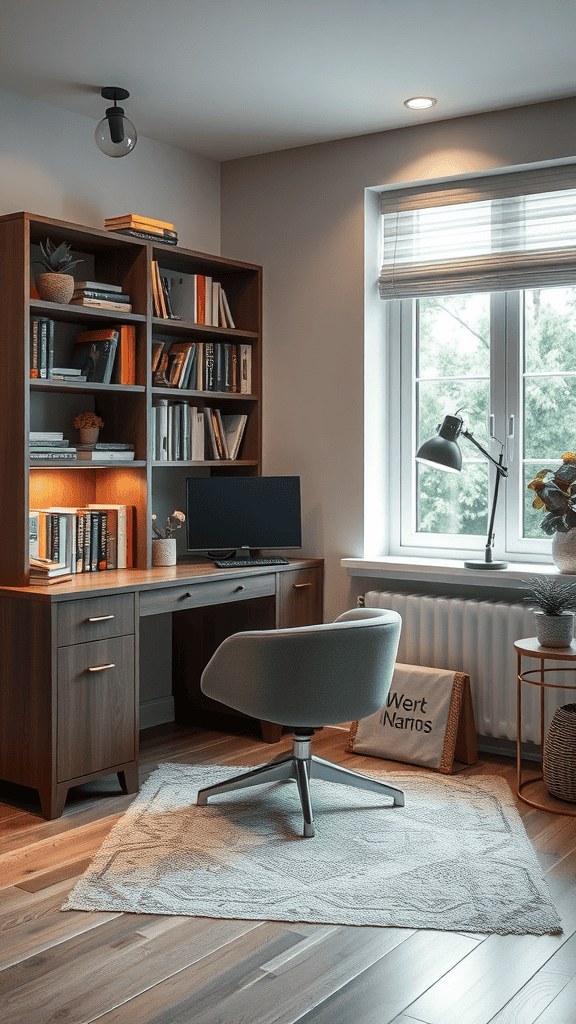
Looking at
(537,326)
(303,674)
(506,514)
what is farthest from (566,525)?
(303,674)

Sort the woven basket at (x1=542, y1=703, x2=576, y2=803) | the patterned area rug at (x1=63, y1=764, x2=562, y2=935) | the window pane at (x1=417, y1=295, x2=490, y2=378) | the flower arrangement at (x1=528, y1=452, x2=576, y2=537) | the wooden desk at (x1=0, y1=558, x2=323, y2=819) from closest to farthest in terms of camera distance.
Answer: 1. the patterned area rug at (x1=63, y1=764, x2=562, y2=935)
2. the wooden desk at (x1=0, y1=558, x2=323, y2=819)
3. the woven basket at (x1=542, y1=703, x2=576, y2=803)
4. the flower arrangement at (x1=528, y1=452, x2=576, y2=537)
5. the window pane at (x1=417, y1=295, x2=490, y2=378)

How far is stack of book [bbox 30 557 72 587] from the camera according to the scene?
341 centimetres

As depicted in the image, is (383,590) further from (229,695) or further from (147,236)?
(147,236)

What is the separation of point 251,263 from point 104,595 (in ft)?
6.79

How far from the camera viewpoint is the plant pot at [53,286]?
11.8ft

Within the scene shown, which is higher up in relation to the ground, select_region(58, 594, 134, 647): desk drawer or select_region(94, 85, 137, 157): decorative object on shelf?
select_region(94, 85, 137, 157): decorative object on shelf

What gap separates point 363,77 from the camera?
11.9ft

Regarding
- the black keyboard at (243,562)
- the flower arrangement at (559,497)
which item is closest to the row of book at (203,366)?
the black keyboard at (243,562)

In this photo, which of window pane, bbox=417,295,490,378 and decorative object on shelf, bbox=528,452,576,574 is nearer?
decorative object on shelf, bbox=528,452,576,574

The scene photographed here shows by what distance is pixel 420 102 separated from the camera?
3885 millimetres

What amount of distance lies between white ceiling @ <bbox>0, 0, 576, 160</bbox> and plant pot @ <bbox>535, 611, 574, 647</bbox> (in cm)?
198

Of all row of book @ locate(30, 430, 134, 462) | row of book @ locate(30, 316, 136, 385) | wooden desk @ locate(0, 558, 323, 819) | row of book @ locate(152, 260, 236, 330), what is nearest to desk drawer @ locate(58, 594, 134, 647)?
wooden desk @ locate(0, 558, 323, 819)

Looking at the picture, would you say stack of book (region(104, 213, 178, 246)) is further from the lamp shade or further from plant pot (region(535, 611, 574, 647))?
plant pot (region(535, 611, 574, 647))

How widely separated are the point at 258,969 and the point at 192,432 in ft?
8.34
